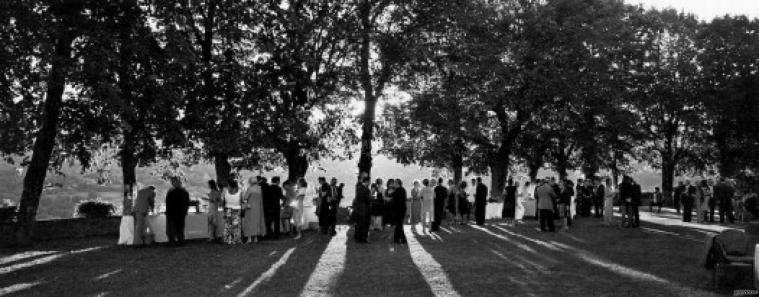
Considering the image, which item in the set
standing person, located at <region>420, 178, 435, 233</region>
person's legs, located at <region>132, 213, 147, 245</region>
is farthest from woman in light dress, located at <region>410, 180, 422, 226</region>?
person's legs, located at <region>132, 213, 147, 245</region>

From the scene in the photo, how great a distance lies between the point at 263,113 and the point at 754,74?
107ft

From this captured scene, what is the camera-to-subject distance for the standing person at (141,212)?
18.2 meters

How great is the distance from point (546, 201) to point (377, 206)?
17.9 feet

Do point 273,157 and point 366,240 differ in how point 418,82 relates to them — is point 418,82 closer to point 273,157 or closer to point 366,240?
point 273,157

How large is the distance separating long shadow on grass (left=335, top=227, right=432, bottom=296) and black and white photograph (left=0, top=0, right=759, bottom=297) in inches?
3.5

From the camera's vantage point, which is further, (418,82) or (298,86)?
(418,82)

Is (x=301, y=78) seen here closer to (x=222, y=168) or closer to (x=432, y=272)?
(x=222, y=168)

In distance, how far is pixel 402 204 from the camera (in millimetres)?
18062

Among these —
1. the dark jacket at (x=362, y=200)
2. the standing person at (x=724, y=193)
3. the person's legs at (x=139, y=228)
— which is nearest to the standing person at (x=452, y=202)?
the dark jacket at (x=362, y=200)

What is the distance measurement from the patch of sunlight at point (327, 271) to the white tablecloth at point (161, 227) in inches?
182

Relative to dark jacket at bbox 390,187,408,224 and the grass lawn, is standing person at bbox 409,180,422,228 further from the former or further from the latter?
dark jacket at bbox 390,187,408,224

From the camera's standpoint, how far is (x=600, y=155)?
4031 cm

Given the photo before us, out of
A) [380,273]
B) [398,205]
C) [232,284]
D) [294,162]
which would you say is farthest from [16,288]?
[294,162]

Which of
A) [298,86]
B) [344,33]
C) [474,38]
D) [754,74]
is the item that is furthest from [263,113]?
[754,74]
